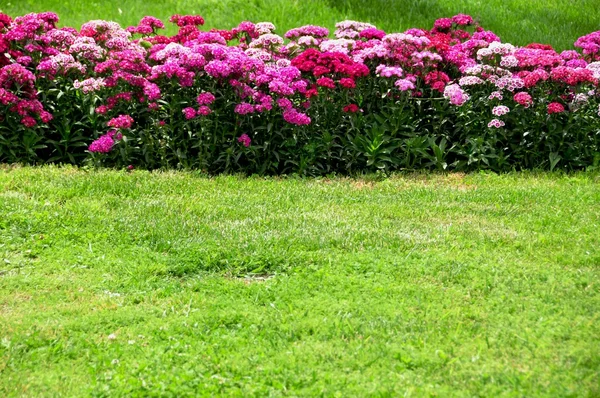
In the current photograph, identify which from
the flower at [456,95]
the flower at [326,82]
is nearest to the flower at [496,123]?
the flower at [456,95]

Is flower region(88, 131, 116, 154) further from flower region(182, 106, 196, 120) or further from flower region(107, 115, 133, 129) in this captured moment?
flower region(182, 106, 196, 120)

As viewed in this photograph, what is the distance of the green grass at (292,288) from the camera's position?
4.10 meters

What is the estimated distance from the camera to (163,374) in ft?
13.4

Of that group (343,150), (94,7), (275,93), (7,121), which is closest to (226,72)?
(275,93)

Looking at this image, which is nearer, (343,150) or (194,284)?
(194,284)

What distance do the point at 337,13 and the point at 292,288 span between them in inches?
373

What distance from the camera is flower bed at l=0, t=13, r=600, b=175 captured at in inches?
308

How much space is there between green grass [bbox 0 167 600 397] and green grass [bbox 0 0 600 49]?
6.48 meters

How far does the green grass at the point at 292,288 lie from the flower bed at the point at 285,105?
59 cm

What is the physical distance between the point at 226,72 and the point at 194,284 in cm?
293

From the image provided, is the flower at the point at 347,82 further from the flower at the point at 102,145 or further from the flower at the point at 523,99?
the flower at the point at 102,145

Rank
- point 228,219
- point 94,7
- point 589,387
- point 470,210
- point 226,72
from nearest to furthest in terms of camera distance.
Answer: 1. point 589,387
2. point 228,219
3. point 470,210
4. point 226,72
5. point 94,7

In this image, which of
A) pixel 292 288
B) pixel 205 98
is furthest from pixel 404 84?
pixel 292 288

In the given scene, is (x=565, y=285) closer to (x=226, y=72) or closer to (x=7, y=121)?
(x=226, y=72)
